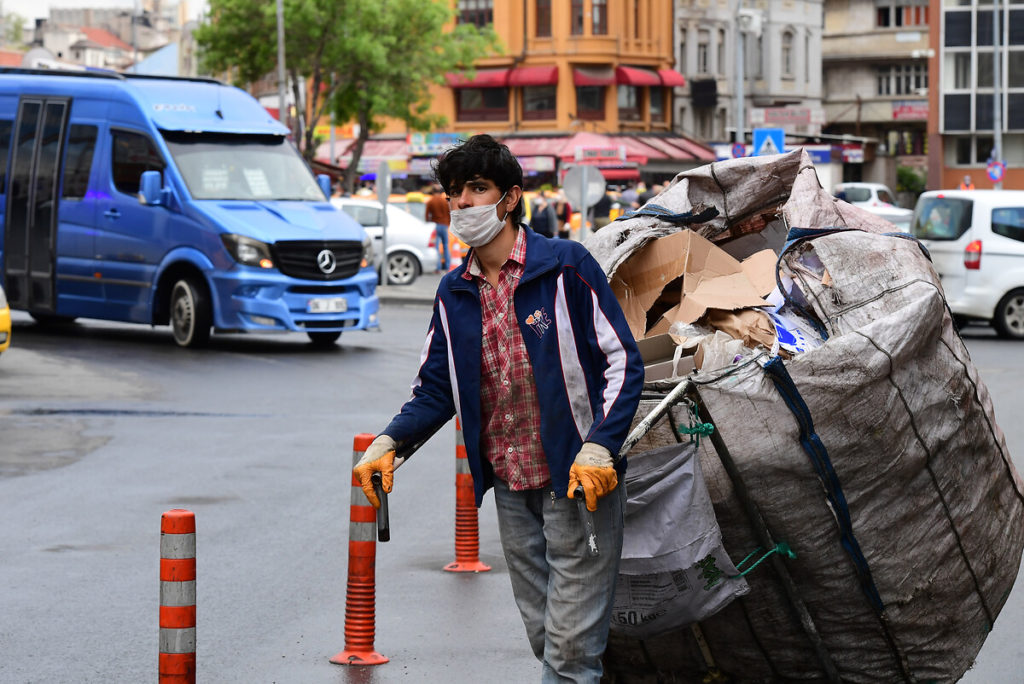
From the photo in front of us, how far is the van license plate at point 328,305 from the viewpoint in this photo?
17.1 m

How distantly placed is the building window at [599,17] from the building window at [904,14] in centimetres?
2689

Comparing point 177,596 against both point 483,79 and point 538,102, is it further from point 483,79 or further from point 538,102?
point 483,79

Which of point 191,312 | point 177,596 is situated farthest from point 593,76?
point 177,596

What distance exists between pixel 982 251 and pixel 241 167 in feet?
28.6

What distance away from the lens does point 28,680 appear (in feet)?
19.0

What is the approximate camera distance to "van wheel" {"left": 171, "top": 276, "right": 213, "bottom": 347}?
17.1 m

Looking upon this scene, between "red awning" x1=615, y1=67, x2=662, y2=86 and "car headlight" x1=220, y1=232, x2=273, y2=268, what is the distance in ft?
157

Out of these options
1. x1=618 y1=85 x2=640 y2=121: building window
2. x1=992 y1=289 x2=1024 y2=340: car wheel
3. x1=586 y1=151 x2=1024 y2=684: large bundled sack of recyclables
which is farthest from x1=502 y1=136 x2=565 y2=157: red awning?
x1=586 y1=151 x2=1024 y2=684: large bundled sack of recyclables

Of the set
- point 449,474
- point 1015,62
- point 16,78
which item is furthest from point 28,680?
point 1015,62

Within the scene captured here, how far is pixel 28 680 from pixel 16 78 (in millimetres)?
14370

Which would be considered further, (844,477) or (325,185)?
(325,185)

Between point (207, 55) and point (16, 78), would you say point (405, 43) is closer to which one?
point (207, 55)

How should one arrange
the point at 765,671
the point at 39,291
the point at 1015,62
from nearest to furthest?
the point at 765,671, the point at 39,291, the point at 1015,62

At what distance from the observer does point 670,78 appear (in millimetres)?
65250
